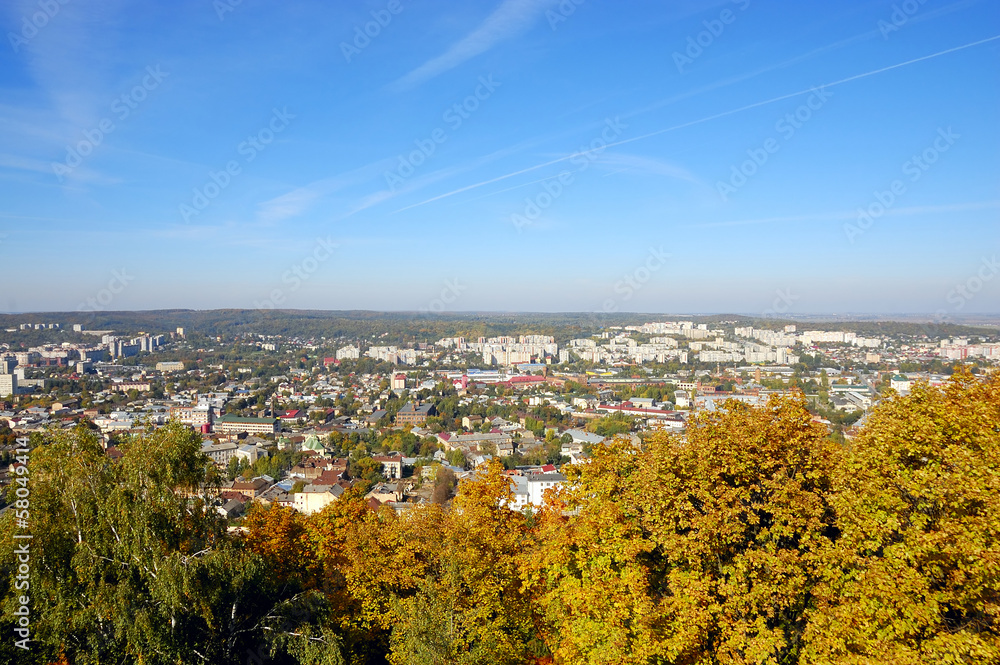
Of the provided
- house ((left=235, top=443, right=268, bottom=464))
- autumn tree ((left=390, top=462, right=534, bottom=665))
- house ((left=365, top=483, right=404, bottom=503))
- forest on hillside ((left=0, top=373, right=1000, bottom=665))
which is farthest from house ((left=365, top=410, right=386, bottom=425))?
forest on hillside ((left=0, top=373, right=1000, bottom=665))

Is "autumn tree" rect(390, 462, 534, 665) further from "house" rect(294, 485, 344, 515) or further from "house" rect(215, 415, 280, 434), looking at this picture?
"house" rect(215, 415, 280, 434)

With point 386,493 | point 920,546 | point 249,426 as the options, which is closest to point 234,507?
point 386,493

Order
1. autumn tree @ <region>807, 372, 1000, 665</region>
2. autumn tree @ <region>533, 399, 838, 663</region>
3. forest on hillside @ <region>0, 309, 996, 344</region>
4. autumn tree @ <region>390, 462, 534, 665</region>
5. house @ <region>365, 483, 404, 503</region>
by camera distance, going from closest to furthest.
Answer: autumn tree @ <region>807, 372, 1000, 665</region> → autumn tree @ <region>533, 399, 838, 663</region> → autumn tree @ <region>390, 462, 534, 665</region> → house @ <region>365, 483, 404, 503</region> → forest on hillside @ <region>0, 309, 996, 344</region>

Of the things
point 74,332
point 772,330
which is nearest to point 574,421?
point 772,330

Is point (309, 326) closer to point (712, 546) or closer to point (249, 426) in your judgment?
point (249, 426)

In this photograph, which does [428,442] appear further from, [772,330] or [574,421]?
[772,330]

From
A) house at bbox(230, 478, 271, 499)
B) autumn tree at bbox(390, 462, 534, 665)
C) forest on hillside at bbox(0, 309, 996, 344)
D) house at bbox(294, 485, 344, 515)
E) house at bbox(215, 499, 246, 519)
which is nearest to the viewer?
autumn tree at bbox(390, 462, 534, 665)

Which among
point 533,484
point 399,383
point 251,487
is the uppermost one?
point 533,484
